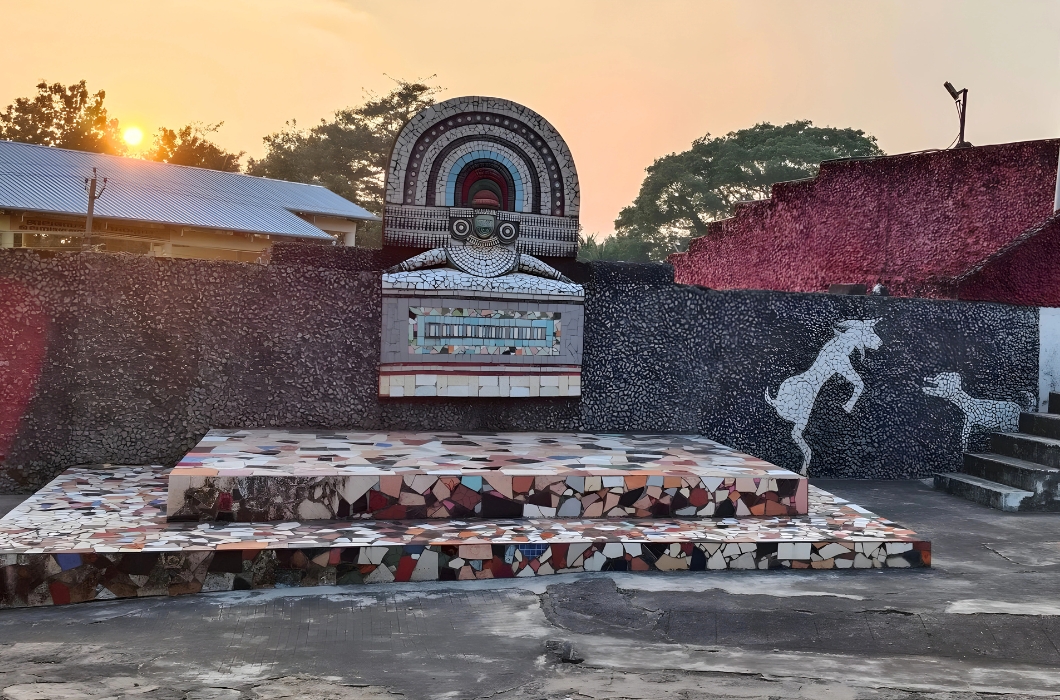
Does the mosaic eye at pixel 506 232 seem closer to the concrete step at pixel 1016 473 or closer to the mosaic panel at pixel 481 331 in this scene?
the mosaic panel at pixel 481 331

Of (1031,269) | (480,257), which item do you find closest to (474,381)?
(480,257)

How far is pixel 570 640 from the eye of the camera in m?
3.84

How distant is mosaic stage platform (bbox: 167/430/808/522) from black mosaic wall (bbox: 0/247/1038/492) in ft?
1.79

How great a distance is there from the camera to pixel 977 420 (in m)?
7.96

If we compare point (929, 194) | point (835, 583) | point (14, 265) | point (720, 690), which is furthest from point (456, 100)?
point (929, 194)

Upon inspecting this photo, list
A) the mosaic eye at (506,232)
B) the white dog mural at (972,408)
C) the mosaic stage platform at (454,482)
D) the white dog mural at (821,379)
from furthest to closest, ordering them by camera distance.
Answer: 1. the white dog mural at (972,408)
2. the white dog mural at (821,379)
3. the mosaic eye at (506,232)
4. the mosaic stage platform at (454,482)

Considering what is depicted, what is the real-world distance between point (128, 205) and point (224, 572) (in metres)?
17.5

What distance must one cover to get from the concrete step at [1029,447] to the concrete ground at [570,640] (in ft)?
8.71

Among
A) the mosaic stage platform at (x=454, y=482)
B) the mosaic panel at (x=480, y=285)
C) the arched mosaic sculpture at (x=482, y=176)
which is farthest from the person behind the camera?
the arched mosaic sculpture at (x=482, y=176)

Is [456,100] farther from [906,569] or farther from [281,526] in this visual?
[906,569]

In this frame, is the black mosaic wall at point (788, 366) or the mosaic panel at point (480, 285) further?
the black mosaic wall at point (788, 366)

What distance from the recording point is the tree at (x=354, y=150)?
1270 inches

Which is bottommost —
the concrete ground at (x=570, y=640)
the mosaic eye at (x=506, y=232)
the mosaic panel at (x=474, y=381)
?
the concrete ground at (x=570, y=640)

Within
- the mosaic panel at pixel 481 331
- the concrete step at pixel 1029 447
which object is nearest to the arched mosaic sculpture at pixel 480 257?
the mosaic panel at pixel 481 331
